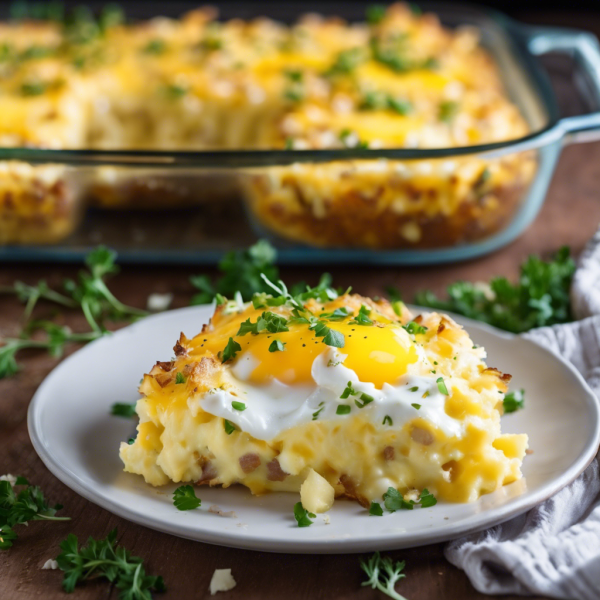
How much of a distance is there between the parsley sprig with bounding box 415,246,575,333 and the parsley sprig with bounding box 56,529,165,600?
142 centimetres

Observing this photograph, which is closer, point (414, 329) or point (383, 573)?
point (383, 573)

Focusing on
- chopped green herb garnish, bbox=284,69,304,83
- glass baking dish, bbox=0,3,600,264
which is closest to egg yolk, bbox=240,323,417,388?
glass baking dish, bbox=0,3,600,264

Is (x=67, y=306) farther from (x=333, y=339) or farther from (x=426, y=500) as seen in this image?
(x=426, y=500)

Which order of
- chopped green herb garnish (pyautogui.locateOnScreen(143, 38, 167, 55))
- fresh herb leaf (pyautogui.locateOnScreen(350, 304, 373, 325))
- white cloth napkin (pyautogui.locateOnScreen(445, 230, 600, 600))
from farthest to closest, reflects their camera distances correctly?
chopped green herb garnish (pyautogui.locateOnScreen(143, 38, 167, 55)), fresh herb leaf (pyautogui.locateOnScreen(350, 304, 373, 325)), white cloth napkin (pyautogui.locateOnScreen(445, 230, 600, 600))

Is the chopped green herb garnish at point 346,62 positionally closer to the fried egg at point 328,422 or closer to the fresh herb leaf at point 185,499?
the fried egg at point 328,422

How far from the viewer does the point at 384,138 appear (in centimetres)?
336

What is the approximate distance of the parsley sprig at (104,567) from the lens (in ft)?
5.85

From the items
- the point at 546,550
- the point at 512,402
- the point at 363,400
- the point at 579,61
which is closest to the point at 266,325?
the point at 363,400

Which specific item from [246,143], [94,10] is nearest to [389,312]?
[246,143]

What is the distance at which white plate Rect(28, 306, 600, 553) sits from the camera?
1753mm

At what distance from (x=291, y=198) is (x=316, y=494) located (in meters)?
1.48

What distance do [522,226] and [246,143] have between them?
1.26m

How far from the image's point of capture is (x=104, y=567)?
1824mm

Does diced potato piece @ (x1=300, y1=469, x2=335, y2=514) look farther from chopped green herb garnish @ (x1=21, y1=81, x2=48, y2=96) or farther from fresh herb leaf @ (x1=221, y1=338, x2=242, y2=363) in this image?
chopped green herb garnish @ (x1=21, y1=81, x2=48, y2=96)
